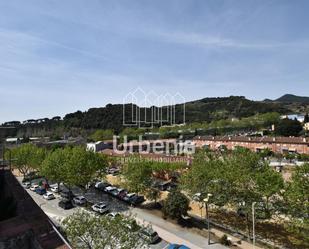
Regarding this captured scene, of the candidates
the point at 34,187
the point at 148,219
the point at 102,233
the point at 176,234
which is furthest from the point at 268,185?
the point at 34,187

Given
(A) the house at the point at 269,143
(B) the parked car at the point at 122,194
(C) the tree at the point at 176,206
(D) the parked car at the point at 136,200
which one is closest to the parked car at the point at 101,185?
(B) the parked car at the point at 122,194

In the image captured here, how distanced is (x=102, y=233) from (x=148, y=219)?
42.9 feet

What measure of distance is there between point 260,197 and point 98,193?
22112 mm

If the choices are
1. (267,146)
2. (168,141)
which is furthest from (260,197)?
(168,141)

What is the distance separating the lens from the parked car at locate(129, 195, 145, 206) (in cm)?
3272

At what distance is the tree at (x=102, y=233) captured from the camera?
15.3m

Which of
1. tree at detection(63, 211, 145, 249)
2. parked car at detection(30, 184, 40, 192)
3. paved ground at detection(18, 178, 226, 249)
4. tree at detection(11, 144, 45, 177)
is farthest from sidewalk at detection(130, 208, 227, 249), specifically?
tree at detection(11, 144, 45, 177)

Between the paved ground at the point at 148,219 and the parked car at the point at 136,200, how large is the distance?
80 cm

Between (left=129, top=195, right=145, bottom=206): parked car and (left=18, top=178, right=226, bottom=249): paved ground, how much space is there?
0.80m

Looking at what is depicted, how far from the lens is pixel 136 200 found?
1300 inches

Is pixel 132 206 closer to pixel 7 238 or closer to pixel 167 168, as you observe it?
pixel 167 168

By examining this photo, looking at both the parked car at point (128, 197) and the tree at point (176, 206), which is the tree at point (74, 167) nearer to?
→ the parked car at point (128, 197)

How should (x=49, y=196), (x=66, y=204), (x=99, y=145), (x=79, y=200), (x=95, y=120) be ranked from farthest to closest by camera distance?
(x=95, y=120), (x=99, y=145), (x=49, y=196), (x=79, y=200), (x=66, y=204)

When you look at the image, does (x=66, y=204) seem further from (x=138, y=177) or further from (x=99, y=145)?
(x=99, y=145)
